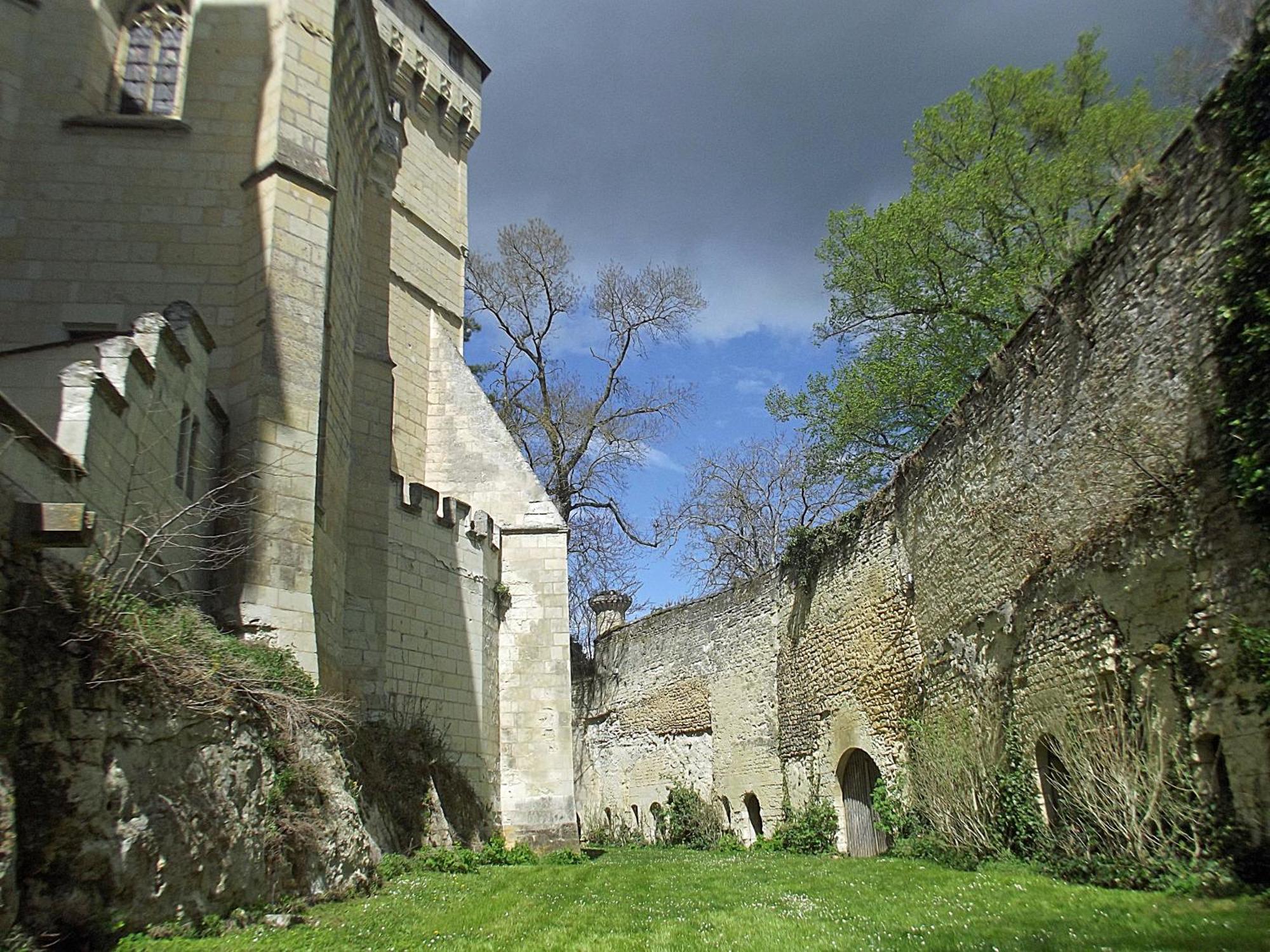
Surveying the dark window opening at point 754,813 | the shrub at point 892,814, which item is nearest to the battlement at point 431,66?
the dark window opening at point 754,813

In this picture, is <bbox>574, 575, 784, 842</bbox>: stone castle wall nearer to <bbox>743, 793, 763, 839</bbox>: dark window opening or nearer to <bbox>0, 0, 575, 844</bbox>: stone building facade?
<bbox>743, 793, 763, 839</bbox>: dark window opening

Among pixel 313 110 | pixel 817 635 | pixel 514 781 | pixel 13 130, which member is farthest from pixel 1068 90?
pixel 13 130

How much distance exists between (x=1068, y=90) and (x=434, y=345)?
559 inches

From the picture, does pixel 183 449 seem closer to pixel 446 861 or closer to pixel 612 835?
pixel 446 861

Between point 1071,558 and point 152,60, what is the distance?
37.5ft

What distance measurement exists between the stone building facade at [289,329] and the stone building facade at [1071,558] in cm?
431

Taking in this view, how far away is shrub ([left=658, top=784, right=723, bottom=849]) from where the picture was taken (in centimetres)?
1805

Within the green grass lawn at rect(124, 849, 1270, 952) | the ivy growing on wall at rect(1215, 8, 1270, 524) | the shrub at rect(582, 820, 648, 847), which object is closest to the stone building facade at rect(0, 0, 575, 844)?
the green grass lawn at rect(124, 849, 1270, 952)

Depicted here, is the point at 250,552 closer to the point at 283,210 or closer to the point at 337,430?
the point at 337,430

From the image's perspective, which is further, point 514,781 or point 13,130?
point 514,781

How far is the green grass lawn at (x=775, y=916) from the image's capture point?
211 inches

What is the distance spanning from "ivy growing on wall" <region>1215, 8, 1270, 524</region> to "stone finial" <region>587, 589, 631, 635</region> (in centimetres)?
1856

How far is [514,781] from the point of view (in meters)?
14.3

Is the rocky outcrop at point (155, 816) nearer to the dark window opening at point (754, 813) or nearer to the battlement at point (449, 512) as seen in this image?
the battlement at point (449, 512)
